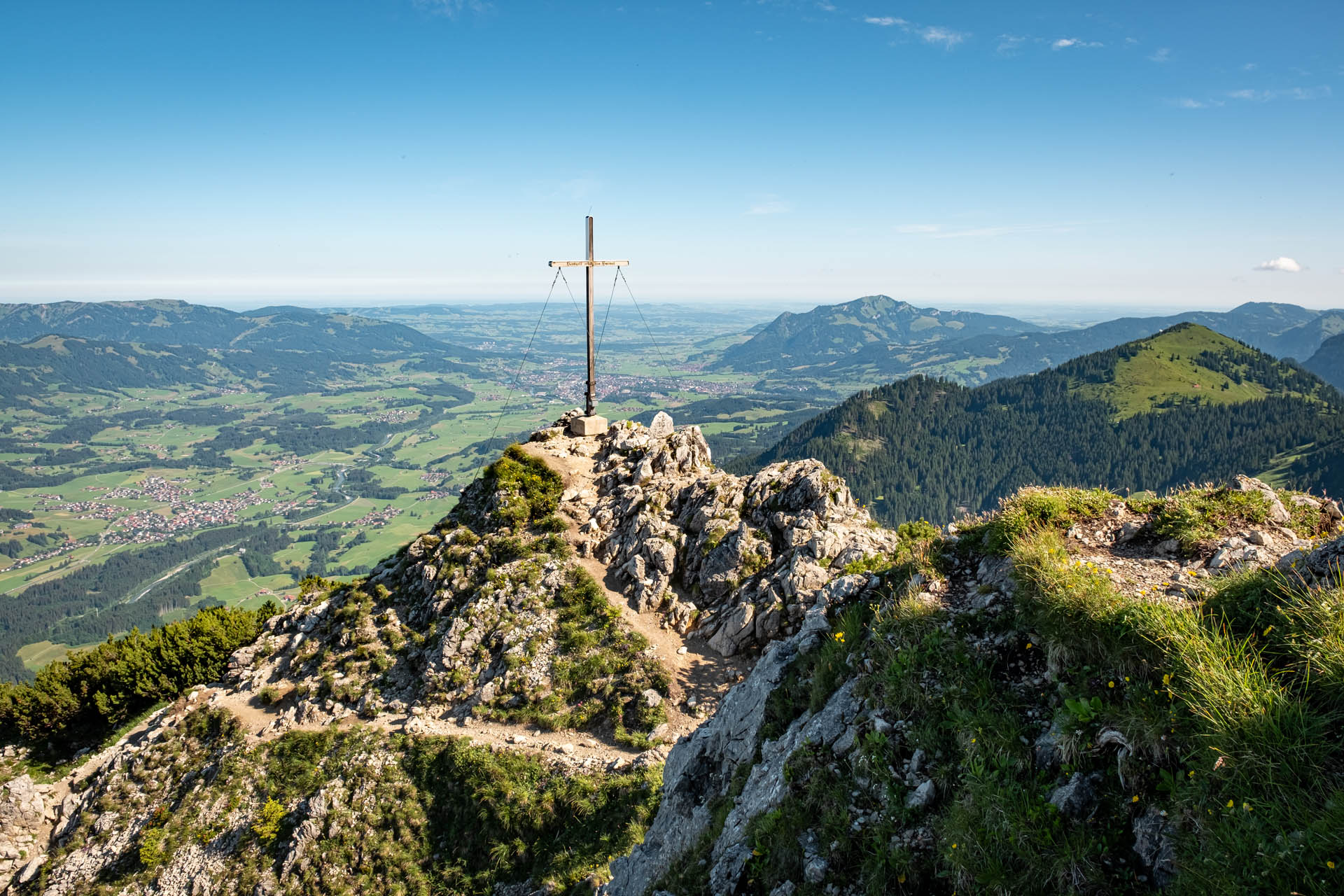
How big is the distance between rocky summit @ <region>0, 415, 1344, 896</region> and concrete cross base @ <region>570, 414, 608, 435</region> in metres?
0.88

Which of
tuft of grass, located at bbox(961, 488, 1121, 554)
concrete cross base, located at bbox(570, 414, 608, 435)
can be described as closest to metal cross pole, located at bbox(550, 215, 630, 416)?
concrete cross base, located at bbox(570, 414, 608, 435)

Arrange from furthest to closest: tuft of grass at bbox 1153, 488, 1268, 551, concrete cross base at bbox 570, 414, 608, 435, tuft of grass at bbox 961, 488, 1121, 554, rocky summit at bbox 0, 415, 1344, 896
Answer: concrete cross base at bbox 570, 414, 608, 435
tuft of grass at bbox 961, 488, 1121, 554
tuft of grass at bbox 1153, 488, 1268, 551
rocky summit at bbox 0, 415, 1344, 896

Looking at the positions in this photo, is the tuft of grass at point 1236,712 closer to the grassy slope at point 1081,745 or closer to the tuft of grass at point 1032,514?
the grassy slope at point 1081,745

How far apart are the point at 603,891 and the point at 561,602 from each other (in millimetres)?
13371

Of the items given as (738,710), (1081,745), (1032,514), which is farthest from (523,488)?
(1081,745)

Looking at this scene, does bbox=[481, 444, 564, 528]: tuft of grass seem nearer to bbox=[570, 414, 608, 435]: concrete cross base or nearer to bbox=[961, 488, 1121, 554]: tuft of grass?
bbox=[570, 414, 608, 435]: concrete cross base

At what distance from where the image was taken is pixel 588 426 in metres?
36.6

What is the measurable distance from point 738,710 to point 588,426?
957 inches

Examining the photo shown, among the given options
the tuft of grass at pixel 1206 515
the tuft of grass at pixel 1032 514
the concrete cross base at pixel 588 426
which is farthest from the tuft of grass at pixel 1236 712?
the concrete cross base at pixel 588 426

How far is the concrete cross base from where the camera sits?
3659cm

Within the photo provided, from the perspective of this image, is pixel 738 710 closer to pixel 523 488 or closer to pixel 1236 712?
pixel 1236 712

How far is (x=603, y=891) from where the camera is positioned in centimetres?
1498

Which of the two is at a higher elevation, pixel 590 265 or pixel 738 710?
pixel 590 265

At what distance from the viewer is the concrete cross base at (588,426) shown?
36594 mm
